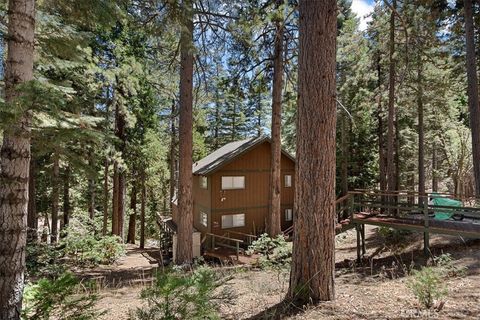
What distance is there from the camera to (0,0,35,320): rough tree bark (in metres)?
3.57

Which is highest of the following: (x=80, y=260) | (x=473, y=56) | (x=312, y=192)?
(x=473, y=56)

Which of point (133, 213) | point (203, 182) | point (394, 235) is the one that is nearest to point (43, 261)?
point (203, 182)

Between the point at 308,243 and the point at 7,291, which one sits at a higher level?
the point at 308,243

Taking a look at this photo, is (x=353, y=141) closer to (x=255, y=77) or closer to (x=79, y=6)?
(x=255, y=77)

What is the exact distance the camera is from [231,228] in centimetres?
1692

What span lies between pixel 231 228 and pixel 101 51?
1124 cm

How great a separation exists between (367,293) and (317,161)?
8.81 ft

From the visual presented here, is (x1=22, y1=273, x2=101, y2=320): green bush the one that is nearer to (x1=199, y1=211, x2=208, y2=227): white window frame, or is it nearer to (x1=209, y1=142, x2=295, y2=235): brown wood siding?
(x1=209, y1=142, x2=295, y2=235): brown wood siding

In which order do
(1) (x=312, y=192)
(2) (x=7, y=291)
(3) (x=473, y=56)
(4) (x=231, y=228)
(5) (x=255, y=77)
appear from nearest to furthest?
(2) (x=7, y=291)
(1) (x=312, y=192)
(3) (x=473, y=56)
(5) (x=255, y=77)
(4) (x=231, y=228)

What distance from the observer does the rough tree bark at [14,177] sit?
11.7ft

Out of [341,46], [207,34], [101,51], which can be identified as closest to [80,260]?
[101,51]

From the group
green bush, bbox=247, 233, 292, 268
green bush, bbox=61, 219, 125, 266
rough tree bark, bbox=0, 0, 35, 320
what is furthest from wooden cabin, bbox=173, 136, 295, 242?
rough tree bark, bbox=0, 0, 35, 320

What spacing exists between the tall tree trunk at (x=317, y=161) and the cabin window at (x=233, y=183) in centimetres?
1265

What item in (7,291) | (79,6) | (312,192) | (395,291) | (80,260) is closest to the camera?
(7,291)
